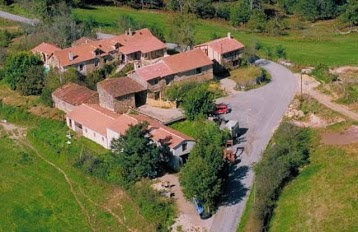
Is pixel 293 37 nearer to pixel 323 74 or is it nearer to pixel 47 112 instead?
pixel 323 74

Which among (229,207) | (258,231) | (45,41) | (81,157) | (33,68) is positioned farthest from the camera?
(45,41)

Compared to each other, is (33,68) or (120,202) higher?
(33,68)

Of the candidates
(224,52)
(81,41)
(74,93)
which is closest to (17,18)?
(81,41)

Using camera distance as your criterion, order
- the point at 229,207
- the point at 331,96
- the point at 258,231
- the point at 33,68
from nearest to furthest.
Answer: the point at 258,231
the point at 229,207
the point at 331,96
the point at 33,68

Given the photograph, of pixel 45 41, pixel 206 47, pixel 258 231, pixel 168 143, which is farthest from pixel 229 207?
pixel 45 41

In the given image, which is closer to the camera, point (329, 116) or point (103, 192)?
point (103, 192)

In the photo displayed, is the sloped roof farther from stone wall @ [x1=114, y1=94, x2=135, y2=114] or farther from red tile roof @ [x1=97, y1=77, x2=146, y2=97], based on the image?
stone wall @ [x1=114, y1=94, x2=135, y2=114]

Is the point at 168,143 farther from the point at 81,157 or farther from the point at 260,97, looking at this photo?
the point at 260,97
